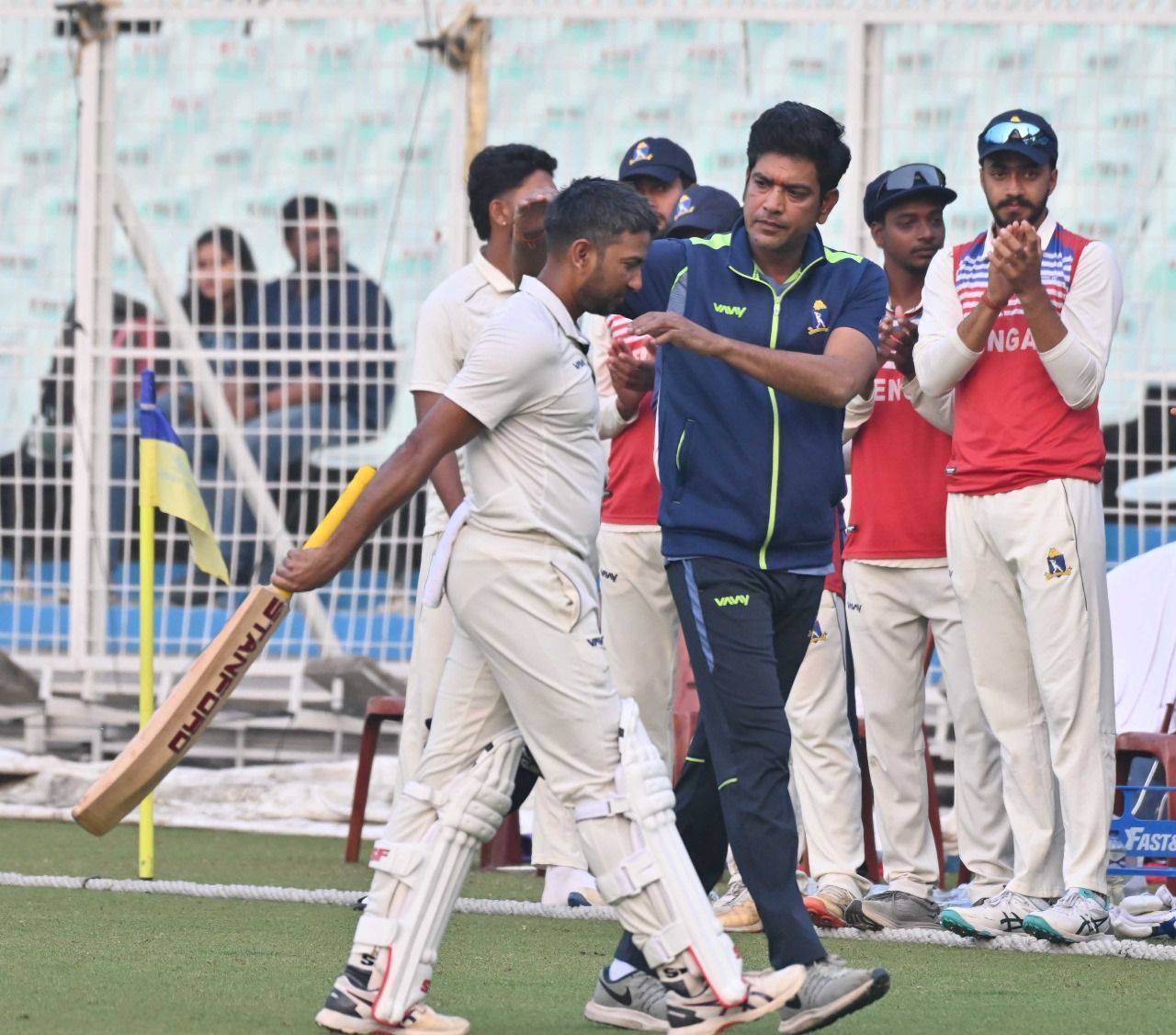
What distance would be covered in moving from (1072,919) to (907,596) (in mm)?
1149

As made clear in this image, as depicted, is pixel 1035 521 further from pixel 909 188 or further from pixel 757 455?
pixel 757 455

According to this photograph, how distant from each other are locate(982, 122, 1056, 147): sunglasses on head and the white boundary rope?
204 cm

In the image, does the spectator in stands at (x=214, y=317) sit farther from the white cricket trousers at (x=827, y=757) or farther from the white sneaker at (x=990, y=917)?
the white sneaker at (x=990, y=917)

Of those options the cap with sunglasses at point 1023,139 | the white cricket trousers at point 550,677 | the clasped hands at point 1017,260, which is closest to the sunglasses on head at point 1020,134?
the cap with sunglasses at point 1023,139

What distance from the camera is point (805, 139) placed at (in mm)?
4863

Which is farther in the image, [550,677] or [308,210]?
[308,210]

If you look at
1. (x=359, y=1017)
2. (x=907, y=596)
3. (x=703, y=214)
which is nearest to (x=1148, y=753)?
(x=907, y=596)

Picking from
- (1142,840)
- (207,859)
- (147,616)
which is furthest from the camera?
(207,859)

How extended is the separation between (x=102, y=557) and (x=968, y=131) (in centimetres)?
414

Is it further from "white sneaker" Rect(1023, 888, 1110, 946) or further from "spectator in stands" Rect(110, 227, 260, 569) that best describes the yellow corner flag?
"spectator in stands" Rect(110, 227, 260, 569)

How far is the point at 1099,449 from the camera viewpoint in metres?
5.94

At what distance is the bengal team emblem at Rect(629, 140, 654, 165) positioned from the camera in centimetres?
701

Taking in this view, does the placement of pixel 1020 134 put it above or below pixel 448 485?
above

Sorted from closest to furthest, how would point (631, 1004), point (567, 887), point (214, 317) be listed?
point (631, 1004) < point (567, 887) < point (214, 317)
